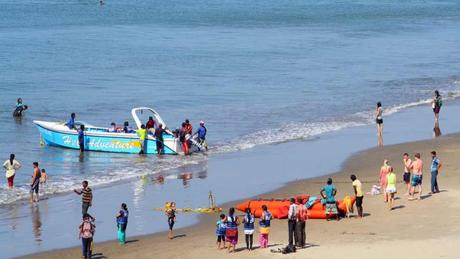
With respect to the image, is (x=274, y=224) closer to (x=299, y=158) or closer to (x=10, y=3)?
(x=299, y=158)

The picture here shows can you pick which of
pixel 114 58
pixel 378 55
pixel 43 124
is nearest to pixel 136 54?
pixel 114 58

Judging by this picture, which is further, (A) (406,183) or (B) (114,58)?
(B) (114,58)

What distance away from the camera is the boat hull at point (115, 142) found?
111ft

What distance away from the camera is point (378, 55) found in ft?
228

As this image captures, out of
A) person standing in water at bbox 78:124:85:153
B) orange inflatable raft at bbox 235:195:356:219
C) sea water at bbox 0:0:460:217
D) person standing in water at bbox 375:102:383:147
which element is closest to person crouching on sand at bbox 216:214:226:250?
orange inflatable raft at bbox 235:195:356:219

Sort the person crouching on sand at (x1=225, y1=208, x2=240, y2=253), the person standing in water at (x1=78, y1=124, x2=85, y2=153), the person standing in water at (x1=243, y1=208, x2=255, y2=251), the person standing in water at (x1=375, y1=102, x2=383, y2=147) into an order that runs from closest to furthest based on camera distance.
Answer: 1. the person crouching on sand at (x1=225, y1=208, x2=240, y2=253)
2. the person standing in water at (x1=243, y1=208, x2=255, y2=251)
3. the person standing in water at (x1=375, y1=102, x2=383, y2=147)
4. the person standing in water at (x1=78, y1=124, x2=85, y2=153)

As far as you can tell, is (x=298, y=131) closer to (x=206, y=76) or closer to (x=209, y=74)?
(x=206, y=76)

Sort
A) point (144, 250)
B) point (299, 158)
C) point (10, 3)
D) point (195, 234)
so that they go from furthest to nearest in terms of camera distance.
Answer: point (10, 3)
point (299, 158)
point (195, 234)
point (144, 250)

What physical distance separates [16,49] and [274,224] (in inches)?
2071

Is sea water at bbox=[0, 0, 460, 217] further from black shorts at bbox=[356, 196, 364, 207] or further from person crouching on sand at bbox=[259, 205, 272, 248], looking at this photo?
black shorts at bbox=[356, 196, 364, 207]

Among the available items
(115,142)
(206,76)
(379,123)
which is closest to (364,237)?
(379,123)

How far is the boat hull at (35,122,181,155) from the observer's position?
111ft

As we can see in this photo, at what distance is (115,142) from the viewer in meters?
34.4

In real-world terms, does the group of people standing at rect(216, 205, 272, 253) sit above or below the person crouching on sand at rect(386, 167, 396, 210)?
below
